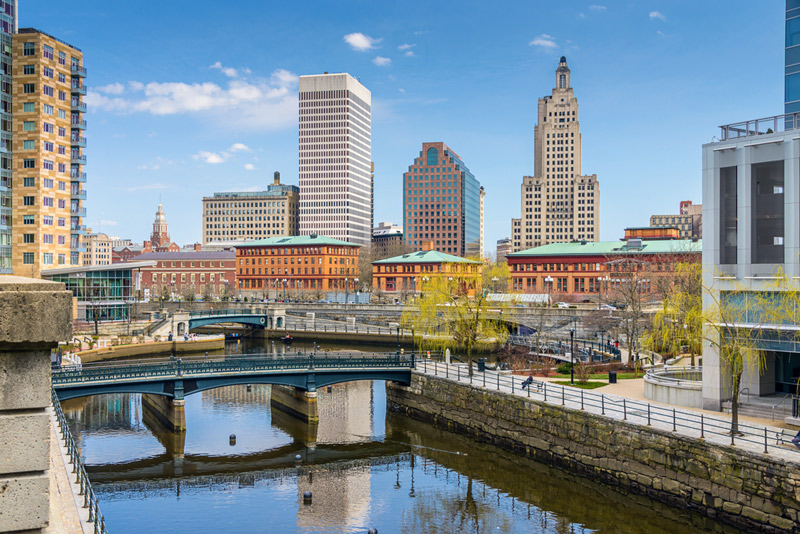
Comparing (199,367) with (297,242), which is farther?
(297,242)

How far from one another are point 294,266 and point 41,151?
253 feet

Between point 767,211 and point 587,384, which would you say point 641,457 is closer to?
point 587,384

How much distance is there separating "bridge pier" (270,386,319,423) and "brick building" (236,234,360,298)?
9826 centimetres

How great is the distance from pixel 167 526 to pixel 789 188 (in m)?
32.8

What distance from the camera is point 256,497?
1294 inches

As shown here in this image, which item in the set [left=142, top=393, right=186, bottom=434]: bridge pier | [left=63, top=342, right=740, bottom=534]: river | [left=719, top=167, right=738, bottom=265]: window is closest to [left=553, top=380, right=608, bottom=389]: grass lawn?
[left=63, top=342, right=740, bottom=534]: river

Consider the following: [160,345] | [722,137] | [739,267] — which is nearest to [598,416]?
[739,267]

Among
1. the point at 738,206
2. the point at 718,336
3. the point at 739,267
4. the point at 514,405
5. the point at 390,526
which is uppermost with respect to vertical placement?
the point at 738,206

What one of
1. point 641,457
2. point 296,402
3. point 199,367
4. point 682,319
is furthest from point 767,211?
point 199,367

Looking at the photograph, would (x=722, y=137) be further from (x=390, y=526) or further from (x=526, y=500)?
(x=390, y=526)

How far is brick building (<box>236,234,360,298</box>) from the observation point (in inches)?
6088

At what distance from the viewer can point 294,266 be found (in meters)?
156

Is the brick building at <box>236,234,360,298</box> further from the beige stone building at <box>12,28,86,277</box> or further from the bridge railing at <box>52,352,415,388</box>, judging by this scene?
the bridge railing at <box>52,352,415,388</box>

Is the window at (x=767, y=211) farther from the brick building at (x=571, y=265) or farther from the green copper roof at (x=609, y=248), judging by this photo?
the brick building at (x=571, y=265)
